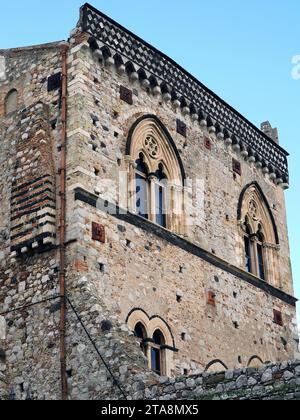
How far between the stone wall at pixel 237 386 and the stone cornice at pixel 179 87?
27.5ft

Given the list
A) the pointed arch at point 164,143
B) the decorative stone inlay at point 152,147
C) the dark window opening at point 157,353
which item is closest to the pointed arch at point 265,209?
the pointed arch at point 164,143

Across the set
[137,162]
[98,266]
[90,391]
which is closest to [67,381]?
[90,391]

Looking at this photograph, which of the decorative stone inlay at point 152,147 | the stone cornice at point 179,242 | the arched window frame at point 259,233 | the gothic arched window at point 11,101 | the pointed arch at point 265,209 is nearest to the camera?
the stone cornice at point 179,242

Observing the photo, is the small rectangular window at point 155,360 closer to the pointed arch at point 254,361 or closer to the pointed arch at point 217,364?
the pointed arch at point 217,364

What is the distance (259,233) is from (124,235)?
660cm

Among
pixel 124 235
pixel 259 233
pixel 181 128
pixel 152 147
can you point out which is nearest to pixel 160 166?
pixel 152 147

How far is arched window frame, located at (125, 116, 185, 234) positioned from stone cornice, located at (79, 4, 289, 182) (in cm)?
114

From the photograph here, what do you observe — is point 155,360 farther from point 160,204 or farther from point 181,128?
point 181,128

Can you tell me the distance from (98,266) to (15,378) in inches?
110

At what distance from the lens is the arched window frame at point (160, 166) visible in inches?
825

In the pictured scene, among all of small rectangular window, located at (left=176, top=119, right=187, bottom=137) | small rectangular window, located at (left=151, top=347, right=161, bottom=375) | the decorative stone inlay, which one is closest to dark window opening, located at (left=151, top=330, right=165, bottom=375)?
small rectangular window, located at (left=151, top=347, right=161, bottom=375)

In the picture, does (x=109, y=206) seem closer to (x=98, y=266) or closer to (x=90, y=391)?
(x=98, y=266)

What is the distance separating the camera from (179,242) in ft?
69.1

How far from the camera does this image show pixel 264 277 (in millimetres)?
24453
